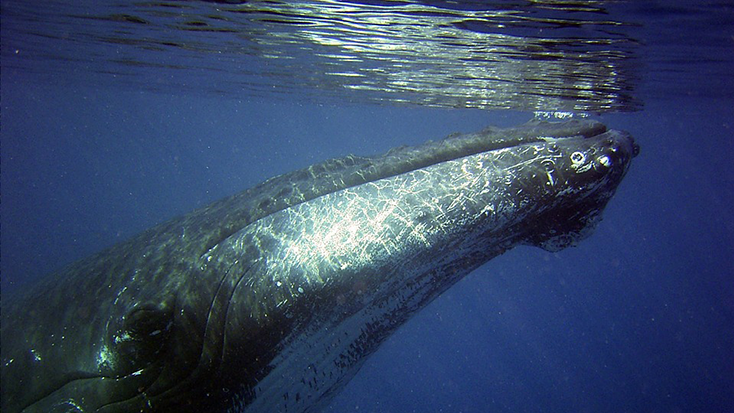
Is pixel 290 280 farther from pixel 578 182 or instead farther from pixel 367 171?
pixel 578 182

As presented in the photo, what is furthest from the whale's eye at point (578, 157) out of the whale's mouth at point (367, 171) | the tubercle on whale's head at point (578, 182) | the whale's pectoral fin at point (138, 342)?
the whale's pectoral fin at point (138, 342)

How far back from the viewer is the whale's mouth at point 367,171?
4047 millimetres

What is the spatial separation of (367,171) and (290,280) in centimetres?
146

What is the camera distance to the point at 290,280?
10.8 feet

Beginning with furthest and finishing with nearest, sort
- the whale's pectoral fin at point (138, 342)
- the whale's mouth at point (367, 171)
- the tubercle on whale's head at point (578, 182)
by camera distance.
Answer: the whale's mouth at point (367, 171)
the tubercle on whale's head at point (578, 182)
the whale's pectoral fin at point (138, 342)

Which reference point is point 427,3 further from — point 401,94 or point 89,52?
point 89,52

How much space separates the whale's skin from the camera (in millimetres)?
3129

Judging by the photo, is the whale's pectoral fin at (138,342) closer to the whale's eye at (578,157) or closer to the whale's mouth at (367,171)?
the whale's mouth at (367,171)

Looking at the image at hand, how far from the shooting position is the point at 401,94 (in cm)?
2848

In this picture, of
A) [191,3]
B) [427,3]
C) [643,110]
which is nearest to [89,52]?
[191,3]

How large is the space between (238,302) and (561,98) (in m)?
23.6

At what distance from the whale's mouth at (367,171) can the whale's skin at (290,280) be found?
23mm

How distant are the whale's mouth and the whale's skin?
0.07 feet

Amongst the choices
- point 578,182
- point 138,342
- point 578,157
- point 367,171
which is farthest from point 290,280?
point 578,157
